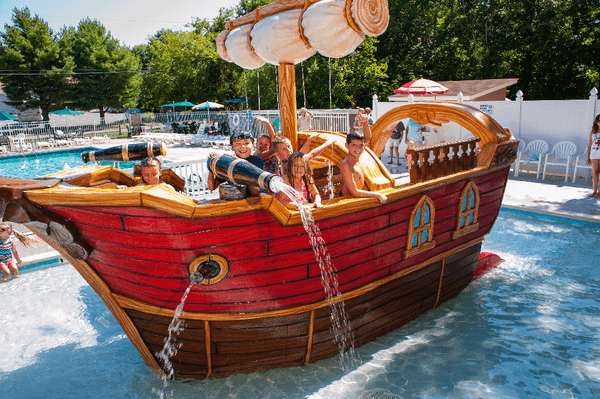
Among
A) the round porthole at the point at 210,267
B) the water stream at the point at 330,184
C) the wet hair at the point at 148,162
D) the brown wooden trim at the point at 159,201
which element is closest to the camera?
the brown wooden trim at the point at 159,201

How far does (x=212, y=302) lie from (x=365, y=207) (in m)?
1.32

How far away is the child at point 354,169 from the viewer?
11.5ft

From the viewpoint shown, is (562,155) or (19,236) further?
(562,155)

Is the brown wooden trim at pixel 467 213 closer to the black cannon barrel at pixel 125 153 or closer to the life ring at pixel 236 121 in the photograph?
the black cannon barrel at pixel 125 153

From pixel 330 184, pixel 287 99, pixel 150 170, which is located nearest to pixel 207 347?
pixel 150 170

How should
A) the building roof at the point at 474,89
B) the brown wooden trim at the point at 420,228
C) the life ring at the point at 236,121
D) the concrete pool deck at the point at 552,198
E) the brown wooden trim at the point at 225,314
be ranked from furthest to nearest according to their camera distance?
the life ring at the point at 236,121 → the building roof at the point at 474,89 → the concrete pool deck at the point at 552,198 → the brown wooden trim at the point at 420,228 → the brown wooden trim at the point at 225,314

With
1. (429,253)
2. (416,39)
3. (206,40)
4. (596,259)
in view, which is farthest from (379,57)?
(429,253)

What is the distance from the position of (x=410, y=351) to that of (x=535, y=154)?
7.75m

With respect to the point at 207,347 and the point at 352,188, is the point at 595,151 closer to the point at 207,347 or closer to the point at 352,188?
the point at 352,188

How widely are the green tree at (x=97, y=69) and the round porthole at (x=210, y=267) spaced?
31051 mm

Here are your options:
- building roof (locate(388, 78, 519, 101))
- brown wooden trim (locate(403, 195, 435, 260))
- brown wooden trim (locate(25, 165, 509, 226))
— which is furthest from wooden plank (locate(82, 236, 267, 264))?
building roof (locate(388, 78, 519, 101))

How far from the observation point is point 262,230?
9.59ft

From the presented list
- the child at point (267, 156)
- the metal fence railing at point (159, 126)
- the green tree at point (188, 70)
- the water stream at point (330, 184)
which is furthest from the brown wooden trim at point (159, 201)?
the green tree at point (188, 70)

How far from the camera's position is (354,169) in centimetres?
370
